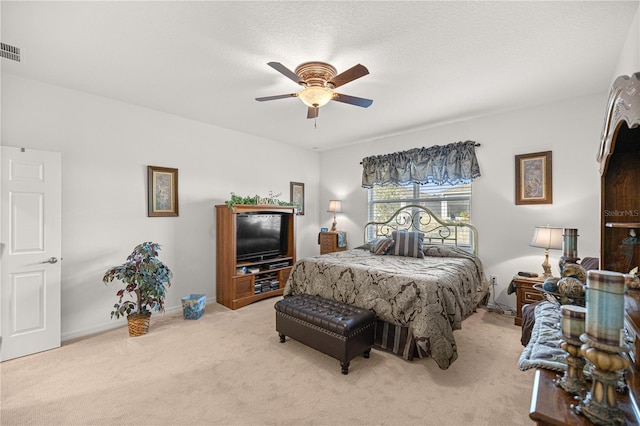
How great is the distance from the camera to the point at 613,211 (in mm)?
1548

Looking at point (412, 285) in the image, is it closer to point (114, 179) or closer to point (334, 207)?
point (334, 207)

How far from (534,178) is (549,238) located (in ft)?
3.20

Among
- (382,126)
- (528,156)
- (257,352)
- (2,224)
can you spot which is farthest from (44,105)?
(528,156)

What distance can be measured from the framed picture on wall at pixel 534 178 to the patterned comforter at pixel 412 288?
3.52 feet

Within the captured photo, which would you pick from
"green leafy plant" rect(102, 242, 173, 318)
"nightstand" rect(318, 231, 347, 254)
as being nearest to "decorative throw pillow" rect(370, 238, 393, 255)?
"nightstand" rect(318, 231, 347, 254)

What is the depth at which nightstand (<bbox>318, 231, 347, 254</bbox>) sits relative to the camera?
5.48 metres

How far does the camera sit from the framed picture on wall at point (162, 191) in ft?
12.5

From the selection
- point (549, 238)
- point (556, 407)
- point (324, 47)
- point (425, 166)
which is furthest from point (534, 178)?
point (556, 407)

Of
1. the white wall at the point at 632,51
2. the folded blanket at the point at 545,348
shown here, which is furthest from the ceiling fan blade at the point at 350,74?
the folded blanket at the point at 545,348

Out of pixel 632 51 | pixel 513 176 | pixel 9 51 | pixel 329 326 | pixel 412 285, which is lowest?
pixel 329 326

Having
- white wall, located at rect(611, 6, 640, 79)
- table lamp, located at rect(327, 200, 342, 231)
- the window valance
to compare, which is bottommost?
table lamp, located at rect(327, 200, 342, 231)

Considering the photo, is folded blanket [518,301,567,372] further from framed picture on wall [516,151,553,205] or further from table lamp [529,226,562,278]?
framed picture on wall [516,151,553,205]

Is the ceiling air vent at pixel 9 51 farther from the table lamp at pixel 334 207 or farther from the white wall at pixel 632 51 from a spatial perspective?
the white wall at pixel 632 51

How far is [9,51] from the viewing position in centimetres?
239
